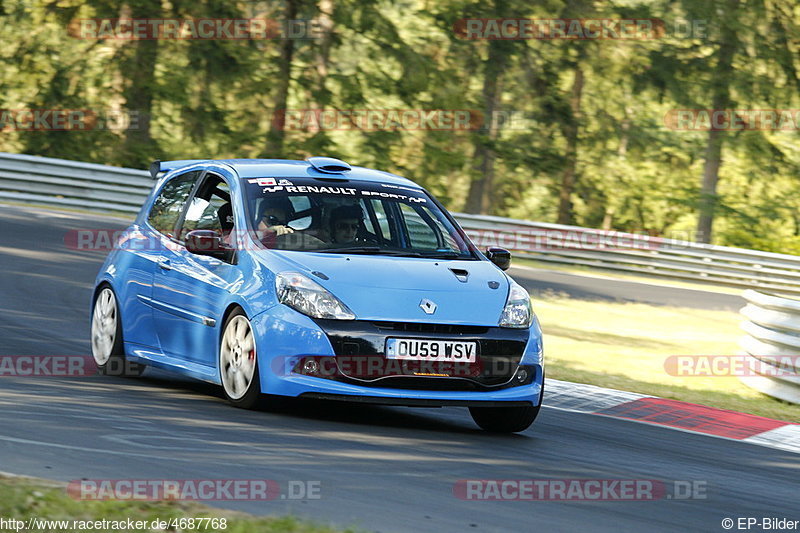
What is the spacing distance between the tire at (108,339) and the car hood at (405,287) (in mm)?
1997

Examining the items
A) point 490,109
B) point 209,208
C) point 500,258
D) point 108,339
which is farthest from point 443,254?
point 490,109

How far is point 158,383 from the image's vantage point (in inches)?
356

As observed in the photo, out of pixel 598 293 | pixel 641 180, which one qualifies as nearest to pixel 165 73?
pixel 598 293

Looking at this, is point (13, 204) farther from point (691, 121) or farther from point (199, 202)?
point (691, 121)

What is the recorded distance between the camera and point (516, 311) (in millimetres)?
7695

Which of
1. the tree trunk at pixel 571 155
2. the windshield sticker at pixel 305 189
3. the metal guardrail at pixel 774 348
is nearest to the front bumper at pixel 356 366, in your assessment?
the windshield sticker at pixel 305 189

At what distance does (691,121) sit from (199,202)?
26.7 meters

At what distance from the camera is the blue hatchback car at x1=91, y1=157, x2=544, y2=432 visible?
7215mm

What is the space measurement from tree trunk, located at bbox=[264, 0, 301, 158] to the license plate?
2208 centimetres

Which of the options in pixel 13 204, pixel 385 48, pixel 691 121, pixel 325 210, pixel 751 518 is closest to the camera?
pixel 751 518
